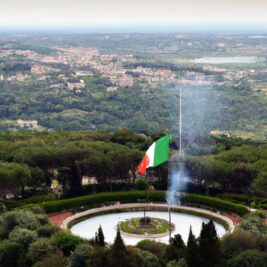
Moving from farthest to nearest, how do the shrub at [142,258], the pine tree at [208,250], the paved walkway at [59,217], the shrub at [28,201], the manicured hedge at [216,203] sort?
the manicured hedge at [216,203], the shrub at [28,201], the paved walkway at [59,217], the shrub at [142,258], the pine tree at [208,250]

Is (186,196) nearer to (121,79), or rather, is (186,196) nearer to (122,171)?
(122,171)

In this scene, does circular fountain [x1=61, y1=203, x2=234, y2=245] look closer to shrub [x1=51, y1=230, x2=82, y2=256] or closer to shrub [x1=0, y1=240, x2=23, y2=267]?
shrub [x1=51, y1=230, x2=82, y2=256]

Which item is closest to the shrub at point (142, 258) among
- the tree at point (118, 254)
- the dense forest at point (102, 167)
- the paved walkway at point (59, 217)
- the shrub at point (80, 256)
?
the tree at point (118, 254)

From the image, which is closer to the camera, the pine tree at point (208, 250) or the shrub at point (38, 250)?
the pine tree at point (208, 250)

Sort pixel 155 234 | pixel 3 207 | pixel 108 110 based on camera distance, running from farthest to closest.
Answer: pixel 108 110 < pixel 3 207 < pixel 155 234

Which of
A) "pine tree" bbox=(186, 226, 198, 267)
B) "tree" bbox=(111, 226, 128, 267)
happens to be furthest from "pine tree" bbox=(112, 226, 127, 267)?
"pine tree" bbox=(186, 226, 198, 267)

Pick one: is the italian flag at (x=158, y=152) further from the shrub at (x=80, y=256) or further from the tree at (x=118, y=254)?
the tree at (x=118, y=254)

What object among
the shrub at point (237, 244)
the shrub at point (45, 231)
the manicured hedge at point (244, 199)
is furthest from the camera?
the manicured hedge at point (244, 199)

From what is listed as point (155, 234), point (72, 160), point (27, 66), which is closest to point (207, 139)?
point (72, 160)

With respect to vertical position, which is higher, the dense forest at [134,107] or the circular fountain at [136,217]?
the circular fountain at [136,217]
